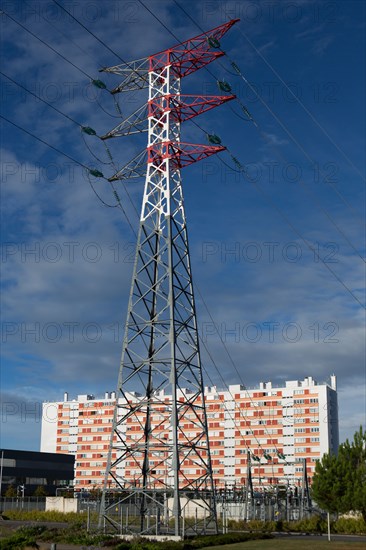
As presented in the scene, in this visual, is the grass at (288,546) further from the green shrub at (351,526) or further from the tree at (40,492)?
the tree at (40,492)

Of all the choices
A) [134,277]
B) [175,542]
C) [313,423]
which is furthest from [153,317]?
[313,423]

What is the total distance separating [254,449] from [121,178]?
11434 centimetres

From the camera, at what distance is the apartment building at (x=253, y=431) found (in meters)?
143

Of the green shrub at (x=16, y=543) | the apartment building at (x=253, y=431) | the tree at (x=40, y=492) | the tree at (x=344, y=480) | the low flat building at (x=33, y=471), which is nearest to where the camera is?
the green shrub at (x=16, y=543)

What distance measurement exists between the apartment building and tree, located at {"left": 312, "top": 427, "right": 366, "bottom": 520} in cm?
8741

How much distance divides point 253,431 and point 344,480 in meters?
102

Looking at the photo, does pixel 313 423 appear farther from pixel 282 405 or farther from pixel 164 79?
pixel 164 79

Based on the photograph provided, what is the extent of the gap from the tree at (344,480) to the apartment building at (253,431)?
87.4 meters

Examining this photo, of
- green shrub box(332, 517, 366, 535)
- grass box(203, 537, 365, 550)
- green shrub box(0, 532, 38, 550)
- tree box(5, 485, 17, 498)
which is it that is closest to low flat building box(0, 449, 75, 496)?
tree box(5, 485, 17, 498)

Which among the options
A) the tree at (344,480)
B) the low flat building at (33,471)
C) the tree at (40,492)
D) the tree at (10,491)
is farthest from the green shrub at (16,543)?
the tree at (40,492)

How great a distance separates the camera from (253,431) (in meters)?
147

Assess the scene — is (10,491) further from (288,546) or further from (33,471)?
(288,546)

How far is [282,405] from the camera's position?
147250mm

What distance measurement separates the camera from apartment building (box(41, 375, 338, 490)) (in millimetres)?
142875
